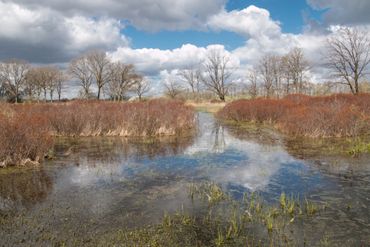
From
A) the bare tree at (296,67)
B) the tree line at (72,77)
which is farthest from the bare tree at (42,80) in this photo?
the bare tree at (296,67)

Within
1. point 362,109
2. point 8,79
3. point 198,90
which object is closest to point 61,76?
point 8,79

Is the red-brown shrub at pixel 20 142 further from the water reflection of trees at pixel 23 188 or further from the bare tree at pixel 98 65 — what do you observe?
the bare tree at pixel 98 65

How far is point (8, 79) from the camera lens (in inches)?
2429

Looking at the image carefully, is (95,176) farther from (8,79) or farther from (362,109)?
(8,79)

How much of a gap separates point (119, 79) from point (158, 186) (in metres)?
55.2

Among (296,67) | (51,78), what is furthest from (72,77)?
(296,67)

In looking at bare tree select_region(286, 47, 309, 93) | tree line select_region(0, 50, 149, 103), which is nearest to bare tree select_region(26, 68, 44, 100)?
tree line select_region(0, 50, 149, 103)

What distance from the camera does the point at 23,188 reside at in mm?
8508

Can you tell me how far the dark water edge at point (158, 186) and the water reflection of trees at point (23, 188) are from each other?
2 centimetres

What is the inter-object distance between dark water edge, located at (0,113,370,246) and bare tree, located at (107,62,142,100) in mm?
47760

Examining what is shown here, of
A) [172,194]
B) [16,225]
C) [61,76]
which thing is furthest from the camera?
[61,76]

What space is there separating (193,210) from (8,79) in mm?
64344

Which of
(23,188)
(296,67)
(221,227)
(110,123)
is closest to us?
(221,227)

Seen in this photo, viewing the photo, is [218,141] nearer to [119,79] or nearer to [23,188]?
[23,188]
